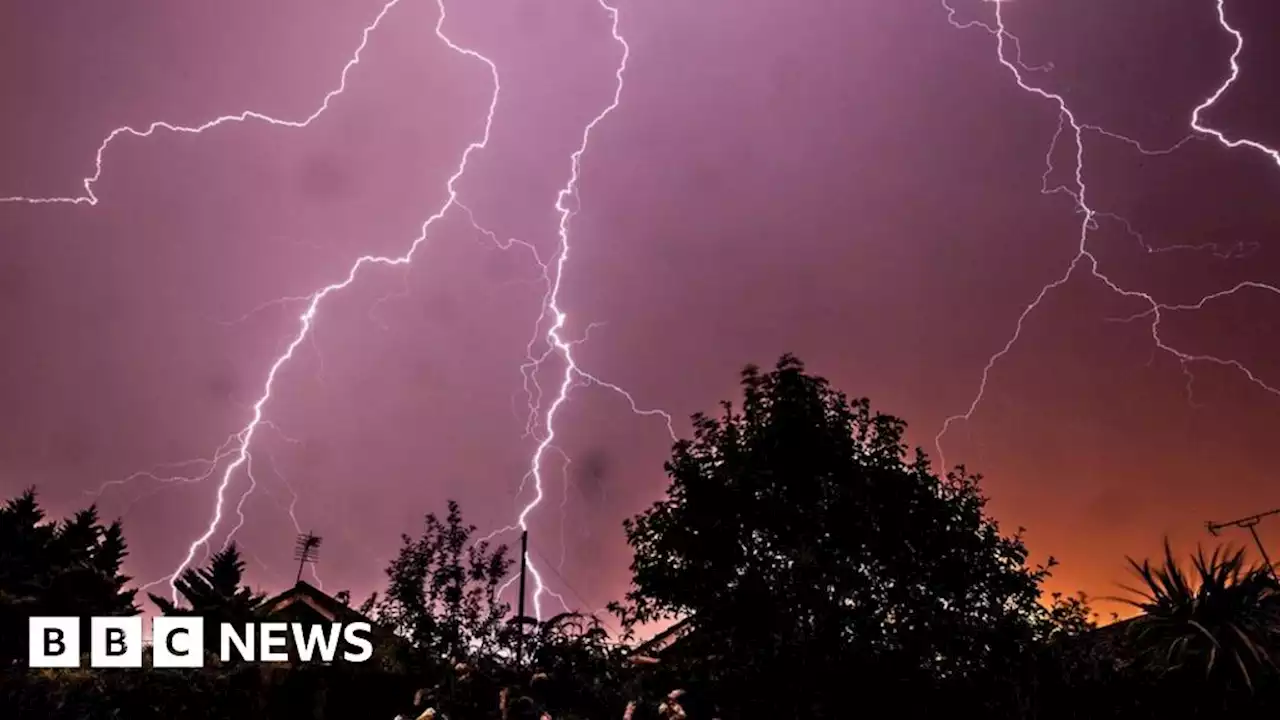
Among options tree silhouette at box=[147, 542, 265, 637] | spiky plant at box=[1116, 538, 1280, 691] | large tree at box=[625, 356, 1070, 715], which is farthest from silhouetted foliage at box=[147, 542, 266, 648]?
spiky plant at box=[1116, 538, 1280, 691]

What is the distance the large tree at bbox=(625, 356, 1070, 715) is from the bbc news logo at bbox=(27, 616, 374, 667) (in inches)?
135

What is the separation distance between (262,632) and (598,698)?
449cm

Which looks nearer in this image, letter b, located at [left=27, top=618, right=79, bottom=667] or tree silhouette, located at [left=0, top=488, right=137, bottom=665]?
letter b, located at [left=27, top=618, right=79, bottom=667]

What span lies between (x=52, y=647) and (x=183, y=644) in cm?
210

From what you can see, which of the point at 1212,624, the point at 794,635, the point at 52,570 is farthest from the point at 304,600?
the point at 1212,624

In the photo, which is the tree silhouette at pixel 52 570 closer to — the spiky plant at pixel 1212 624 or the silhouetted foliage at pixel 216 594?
the silhouetted foliage at pixel 216 594

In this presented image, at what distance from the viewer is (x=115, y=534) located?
2525cm

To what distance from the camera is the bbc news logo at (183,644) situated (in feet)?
22.8

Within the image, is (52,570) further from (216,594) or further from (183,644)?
(183,644)

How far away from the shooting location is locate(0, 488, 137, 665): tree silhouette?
515 inches

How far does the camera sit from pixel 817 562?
754 centimetres

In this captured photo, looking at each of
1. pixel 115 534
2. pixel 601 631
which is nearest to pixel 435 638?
pixel 601 631

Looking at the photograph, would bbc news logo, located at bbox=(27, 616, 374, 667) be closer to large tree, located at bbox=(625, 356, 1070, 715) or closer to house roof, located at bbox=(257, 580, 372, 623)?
large tree, located at bbox=(625, 356, 1070, 715)

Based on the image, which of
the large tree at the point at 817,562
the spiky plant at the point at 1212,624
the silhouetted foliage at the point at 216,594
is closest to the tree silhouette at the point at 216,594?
the silhouetted foliage at the point at 216,594
